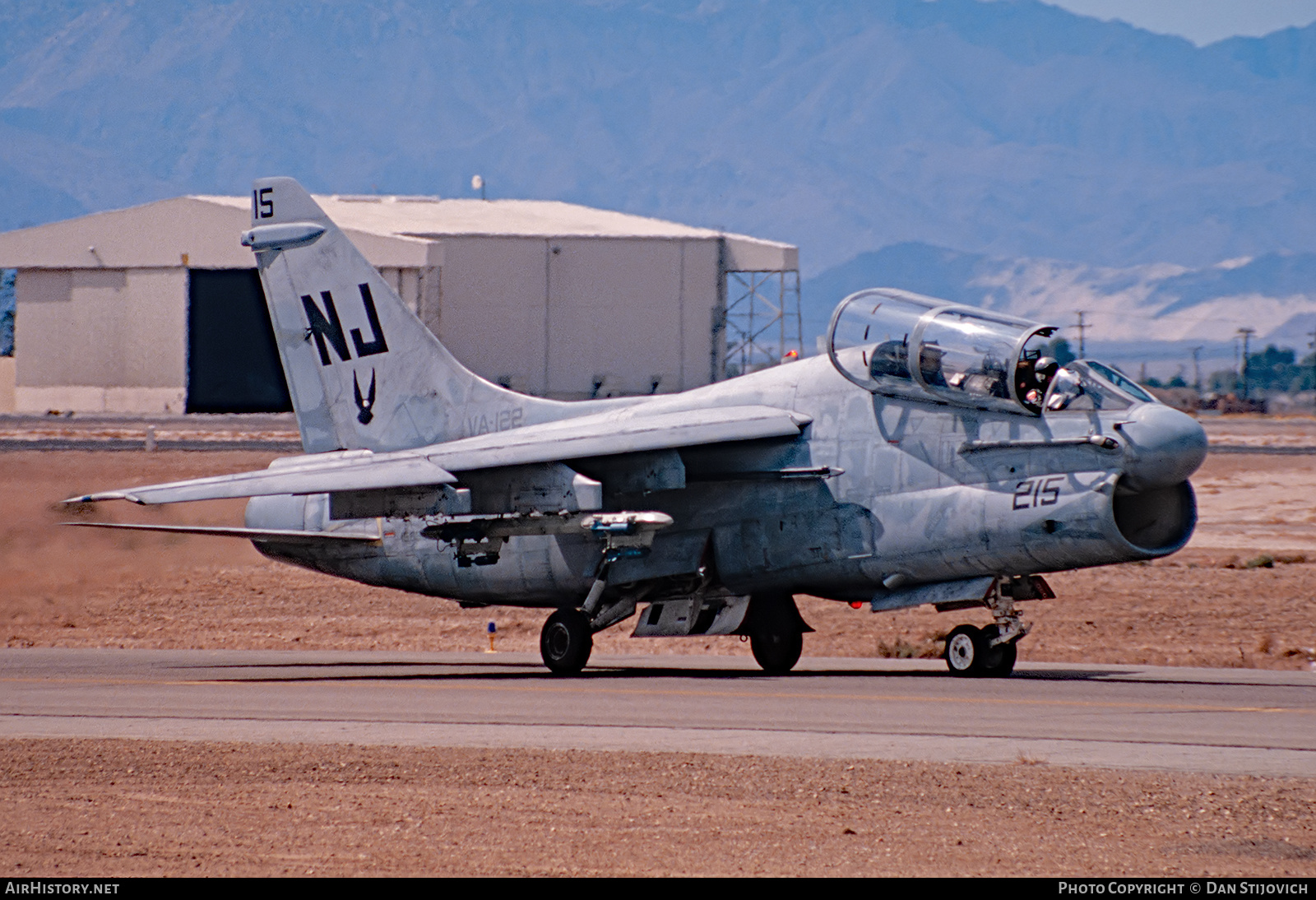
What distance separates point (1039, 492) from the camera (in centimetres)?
1605

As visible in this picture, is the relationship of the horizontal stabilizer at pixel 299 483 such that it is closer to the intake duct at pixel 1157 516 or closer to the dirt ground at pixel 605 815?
the dirt ground at pixel 605 815

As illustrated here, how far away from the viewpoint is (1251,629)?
23.8 m

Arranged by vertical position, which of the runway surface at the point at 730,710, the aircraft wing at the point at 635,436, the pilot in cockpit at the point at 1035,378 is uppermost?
the pilot in cockpit at the point at 1035,378

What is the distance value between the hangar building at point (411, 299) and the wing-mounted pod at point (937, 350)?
50086mm

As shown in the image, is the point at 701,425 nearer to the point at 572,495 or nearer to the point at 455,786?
the point at 572,495

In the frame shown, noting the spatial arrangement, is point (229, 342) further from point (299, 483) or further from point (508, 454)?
point (508, 454)

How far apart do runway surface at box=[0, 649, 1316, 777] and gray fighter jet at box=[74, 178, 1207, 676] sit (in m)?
1.05

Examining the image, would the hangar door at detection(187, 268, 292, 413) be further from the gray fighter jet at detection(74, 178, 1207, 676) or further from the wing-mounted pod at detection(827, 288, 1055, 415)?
the wing-mounted pod at detection(827, 288, 1055, 415)

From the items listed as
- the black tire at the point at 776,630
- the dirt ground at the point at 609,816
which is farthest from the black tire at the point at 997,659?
the dirt ground at the point at 609,816

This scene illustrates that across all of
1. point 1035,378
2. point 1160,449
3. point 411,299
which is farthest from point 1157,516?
point 411,299

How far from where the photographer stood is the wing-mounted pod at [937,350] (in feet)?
53.2

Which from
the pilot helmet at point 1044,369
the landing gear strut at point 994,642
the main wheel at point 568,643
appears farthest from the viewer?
the main wheel at point 568,643

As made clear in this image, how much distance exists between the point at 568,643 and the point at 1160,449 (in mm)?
7011
